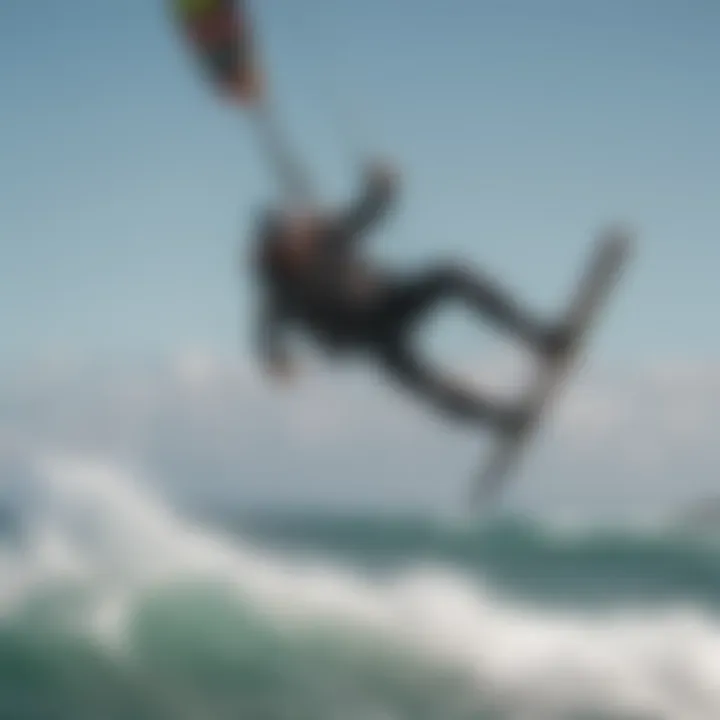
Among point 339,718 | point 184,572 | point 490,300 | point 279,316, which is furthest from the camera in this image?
point 184,572

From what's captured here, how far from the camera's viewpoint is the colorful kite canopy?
5285 mm

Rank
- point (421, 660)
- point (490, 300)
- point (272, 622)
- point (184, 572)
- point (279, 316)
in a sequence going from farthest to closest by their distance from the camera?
point (184, 572), point (272, 622), point (421, 660), point (279, 316), point (490, 300)

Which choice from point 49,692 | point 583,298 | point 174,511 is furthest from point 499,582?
point 583,298

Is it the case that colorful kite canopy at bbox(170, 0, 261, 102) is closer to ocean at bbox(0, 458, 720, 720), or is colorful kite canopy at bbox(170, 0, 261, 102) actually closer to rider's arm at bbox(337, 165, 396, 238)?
rider's arm at bbox(337, 165, 396, 238)

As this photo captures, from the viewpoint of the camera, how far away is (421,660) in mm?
25250

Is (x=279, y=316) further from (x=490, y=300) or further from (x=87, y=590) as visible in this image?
(x=87, y=590)

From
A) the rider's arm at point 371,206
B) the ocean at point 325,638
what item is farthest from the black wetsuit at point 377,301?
the ocean at point 325,638

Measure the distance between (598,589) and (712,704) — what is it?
767 inches

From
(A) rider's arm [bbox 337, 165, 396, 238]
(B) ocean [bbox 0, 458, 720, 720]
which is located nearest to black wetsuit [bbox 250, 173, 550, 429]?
(A) rider's arm [bbox 337, 165, 396, 238]

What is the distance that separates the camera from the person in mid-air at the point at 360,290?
5066mm

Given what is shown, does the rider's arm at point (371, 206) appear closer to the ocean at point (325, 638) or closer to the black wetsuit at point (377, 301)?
the black wetsuit at point (377, 301)

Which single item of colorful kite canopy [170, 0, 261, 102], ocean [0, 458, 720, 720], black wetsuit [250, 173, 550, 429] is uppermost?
ocean [0, 458, 720, 720]

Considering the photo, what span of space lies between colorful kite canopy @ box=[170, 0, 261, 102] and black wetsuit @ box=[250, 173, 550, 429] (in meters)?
0.84

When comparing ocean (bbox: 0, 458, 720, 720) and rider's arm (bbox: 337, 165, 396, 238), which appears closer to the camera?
rider's arm (bbox: 337, 165, 396, 238)
